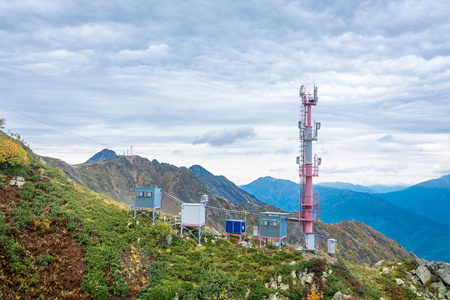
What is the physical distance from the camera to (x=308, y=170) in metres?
44.8

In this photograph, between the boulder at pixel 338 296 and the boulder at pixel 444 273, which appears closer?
the boulder at pixel 338 296

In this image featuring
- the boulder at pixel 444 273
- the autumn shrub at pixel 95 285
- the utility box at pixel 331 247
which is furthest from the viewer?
the utility box at pixel 331 247

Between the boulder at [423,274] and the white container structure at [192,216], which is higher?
the white container structure at [192,216]

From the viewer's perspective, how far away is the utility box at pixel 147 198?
4094 centimetres

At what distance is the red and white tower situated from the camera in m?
44.5

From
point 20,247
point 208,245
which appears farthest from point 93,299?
point 208,245

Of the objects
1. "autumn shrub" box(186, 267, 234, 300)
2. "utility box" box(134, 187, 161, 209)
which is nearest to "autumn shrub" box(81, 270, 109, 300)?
"autumn shrub" box(186, 267, 234, 300)

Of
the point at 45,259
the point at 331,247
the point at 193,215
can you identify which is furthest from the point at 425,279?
the point at 45,259

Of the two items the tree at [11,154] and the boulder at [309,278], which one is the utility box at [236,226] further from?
the tree at [11,154]

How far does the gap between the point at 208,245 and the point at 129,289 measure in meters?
12.4

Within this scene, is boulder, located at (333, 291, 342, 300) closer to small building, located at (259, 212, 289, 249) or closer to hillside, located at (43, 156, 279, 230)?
small building, located at (259, 212, 289, 249)

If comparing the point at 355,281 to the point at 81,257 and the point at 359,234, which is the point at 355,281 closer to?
the point at 81,257

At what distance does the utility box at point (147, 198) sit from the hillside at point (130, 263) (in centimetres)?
210

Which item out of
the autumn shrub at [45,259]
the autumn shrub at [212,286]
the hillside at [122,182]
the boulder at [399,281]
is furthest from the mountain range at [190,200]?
the autumn shrub at [45,259]
